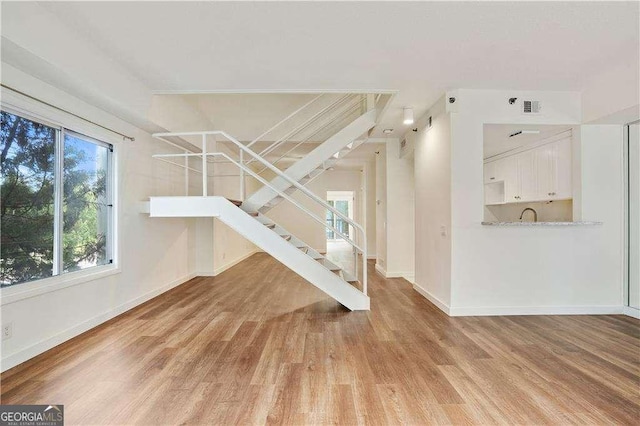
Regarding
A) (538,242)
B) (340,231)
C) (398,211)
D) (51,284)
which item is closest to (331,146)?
(398,211)

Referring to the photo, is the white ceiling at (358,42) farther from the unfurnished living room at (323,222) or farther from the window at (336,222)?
the window at (336,222)

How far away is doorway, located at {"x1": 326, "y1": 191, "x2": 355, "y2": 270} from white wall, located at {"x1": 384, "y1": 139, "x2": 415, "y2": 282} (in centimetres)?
106

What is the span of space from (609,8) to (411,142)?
112 inches

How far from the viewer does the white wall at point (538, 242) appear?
3.42m

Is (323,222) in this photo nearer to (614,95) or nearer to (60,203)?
(60,203)

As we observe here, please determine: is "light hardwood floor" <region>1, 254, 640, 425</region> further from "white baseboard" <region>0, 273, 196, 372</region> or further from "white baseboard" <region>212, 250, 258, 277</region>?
"white baseboard" <region>212, 250, 258, 277</region>

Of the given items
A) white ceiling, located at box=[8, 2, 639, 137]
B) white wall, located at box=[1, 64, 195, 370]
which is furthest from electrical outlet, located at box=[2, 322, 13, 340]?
white ceiling, located at box=[8, 2, 639, 137]

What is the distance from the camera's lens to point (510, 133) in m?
3.98

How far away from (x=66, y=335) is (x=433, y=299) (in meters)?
4.07

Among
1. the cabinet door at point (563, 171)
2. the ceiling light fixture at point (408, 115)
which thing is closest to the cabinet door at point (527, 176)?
the cabinet door at point (563, 171)

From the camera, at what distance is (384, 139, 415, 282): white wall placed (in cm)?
549

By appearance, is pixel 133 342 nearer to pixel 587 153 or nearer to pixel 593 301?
pixel 593 301

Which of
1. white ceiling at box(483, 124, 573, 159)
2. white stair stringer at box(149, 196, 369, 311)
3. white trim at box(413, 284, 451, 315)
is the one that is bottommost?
white trim at box(413, 284, 451, 315)

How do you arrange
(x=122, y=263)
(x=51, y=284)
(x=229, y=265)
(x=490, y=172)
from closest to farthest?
(x=51, y=284), (x=122, y=263), (x=490, y=172), (x=229, y=265)
